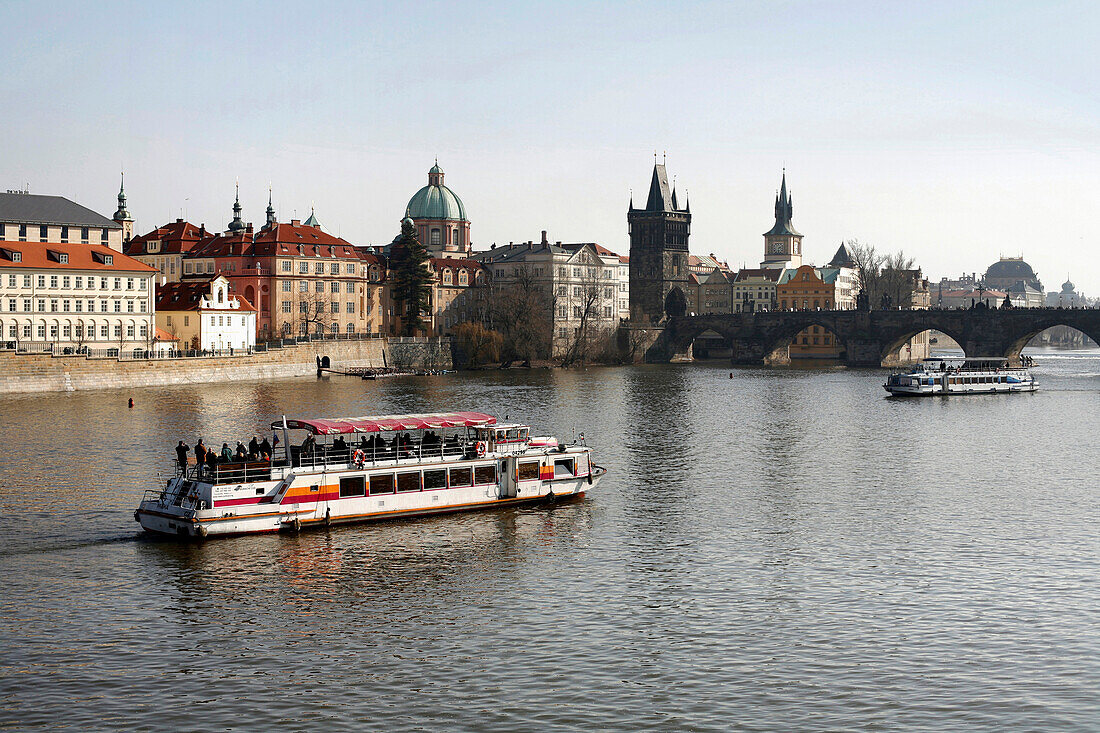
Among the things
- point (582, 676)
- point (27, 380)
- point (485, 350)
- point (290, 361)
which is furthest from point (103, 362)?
point (582, 676)

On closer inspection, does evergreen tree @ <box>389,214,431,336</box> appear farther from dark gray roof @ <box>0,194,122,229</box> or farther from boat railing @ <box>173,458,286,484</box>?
boat railing @ <box>173,458,286,484</box>

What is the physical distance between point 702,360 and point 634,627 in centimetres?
16867

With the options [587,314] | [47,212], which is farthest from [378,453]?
[587,314]

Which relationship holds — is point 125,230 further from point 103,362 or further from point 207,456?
point 207,456

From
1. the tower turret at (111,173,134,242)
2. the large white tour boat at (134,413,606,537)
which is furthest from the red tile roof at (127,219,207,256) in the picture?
the large white tour boat at (134,413,606,537)

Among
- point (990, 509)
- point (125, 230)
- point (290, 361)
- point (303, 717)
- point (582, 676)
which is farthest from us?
point (125, 230)

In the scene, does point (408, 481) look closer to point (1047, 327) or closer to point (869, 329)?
point (1047, 327)

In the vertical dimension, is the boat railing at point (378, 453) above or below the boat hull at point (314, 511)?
above

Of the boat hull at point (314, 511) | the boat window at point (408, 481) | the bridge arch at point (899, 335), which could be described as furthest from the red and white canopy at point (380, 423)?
the bridge arch at point (899, 335)

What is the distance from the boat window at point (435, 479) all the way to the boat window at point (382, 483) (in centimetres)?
142

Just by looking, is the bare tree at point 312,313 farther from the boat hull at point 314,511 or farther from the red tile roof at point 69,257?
the boat hull at point 314,511

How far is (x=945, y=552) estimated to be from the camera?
40438 millimetres

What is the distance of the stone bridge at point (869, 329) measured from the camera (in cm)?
16075

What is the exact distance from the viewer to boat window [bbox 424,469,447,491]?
45.6 m
